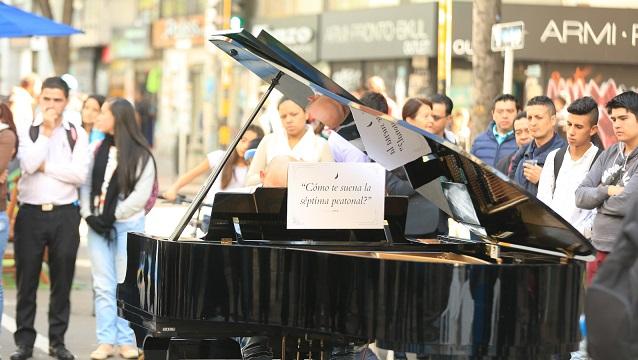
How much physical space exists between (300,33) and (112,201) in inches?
812

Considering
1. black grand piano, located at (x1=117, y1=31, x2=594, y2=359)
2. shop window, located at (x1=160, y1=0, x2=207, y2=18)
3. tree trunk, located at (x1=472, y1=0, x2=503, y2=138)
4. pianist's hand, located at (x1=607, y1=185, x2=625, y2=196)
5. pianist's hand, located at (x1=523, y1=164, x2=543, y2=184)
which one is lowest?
black grand piano, located at (x1=117, y1=31, x2=594, y2=359)

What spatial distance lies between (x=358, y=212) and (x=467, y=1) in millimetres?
18817

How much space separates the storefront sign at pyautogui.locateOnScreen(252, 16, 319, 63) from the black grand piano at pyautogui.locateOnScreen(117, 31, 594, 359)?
22.1m

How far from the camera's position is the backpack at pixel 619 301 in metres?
3.82

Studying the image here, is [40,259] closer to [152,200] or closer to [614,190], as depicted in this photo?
[152,200]

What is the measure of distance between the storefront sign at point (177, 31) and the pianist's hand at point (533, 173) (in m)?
26.6

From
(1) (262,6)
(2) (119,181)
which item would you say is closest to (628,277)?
(2) (119,181)

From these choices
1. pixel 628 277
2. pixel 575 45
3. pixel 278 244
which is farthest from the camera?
pixel 575 45

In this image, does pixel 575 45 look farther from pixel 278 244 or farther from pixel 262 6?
pixel 278 244

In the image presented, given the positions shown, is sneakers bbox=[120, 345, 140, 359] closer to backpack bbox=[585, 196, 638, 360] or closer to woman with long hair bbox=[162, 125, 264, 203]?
woman with long hair bbox=[162, 125, 264, 203]

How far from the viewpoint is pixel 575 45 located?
2508 centimetres

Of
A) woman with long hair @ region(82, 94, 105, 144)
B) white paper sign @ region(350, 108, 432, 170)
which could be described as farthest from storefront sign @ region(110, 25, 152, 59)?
white paper sign @ region(350, 108, 432, 170)

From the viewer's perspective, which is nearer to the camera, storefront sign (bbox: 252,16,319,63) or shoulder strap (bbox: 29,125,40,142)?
shoulder strap (bbox: 29,125,40,142)

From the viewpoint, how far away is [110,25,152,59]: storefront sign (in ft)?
129
